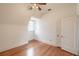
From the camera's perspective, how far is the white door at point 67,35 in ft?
5.48

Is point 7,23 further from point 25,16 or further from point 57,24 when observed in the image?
point 57,24

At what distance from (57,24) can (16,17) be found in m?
0.75

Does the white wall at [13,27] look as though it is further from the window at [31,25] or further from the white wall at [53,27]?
the white wall at [53,27]

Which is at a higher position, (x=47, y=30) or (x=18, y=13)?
(x=18, y=13)

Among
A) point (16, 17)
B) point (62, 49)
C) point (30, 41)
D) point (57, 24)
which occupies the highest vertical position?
point (16, 17)

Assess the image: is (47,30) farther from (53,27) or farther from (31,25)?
(31,25)

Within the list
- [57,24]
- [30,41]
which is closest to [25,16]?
[30,41]

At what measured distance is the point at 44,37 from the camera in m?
1.73

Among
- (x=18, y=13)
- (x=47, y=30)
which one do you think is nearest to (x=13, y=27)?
(x=18, y=13)

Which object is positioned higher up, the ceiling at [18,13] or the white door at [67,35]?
the ceiling at [18,13]

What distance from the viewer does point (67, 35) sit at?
67.6 inches

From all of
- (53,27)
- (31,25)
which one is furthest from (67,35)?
(31,25)

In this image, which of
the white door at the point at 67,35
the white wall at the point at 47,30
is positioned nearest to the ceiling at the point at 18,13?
the white wall at the point at 47,30

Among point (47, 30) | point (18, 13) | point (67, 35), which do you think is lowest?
point (67, 35)
